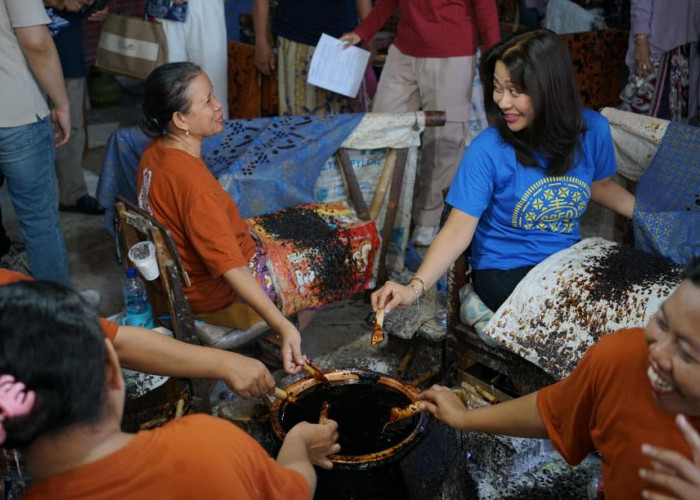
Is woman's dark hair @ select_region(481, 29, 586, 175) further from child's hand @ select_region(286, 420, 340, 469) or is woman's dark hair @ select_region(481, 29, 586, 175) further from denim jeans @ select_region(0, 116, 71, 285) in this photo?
denim jeans @ select_region(0, 116, 71, 285)

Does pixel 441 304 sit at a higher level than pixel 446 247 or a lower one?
lower

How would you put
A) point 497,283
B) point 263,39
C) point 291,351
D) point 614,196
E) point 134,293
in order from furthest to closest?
point 263,39
point 134,293
point 614,196
point 497,283
point 291,351

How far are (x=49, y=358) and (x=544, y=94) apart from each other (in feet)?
6.13

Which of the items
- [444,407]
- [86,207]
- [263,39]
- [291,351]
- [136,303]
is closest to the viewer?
[444,407]

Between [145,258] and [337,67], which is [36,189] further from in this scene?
[337,67]

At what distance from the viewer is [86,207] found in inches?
188

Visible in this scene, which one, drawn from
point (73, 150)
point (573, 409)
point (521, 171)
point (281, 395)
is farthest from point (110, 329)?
point (73, 150)

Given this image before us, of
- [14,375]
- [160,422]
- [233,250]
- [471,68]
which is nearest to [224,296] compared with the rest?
[233,250]

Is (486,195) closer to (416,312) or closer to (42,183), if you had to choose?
(416,312)

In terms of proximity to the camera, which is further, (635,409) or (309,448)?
(309,448)

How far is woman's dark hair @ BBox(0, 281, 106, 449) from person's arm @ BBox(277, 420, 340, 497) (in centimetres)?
54

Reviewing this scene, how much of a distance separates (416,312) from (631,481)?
1.85 metres

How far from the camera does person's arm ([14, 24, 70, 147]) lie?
112 inches

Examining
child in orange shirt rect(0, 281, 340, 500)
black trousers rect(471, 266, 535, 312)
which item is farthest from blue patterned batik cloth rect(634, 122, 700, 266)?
child in orange shirt rect(0, 281, 340, 500)
